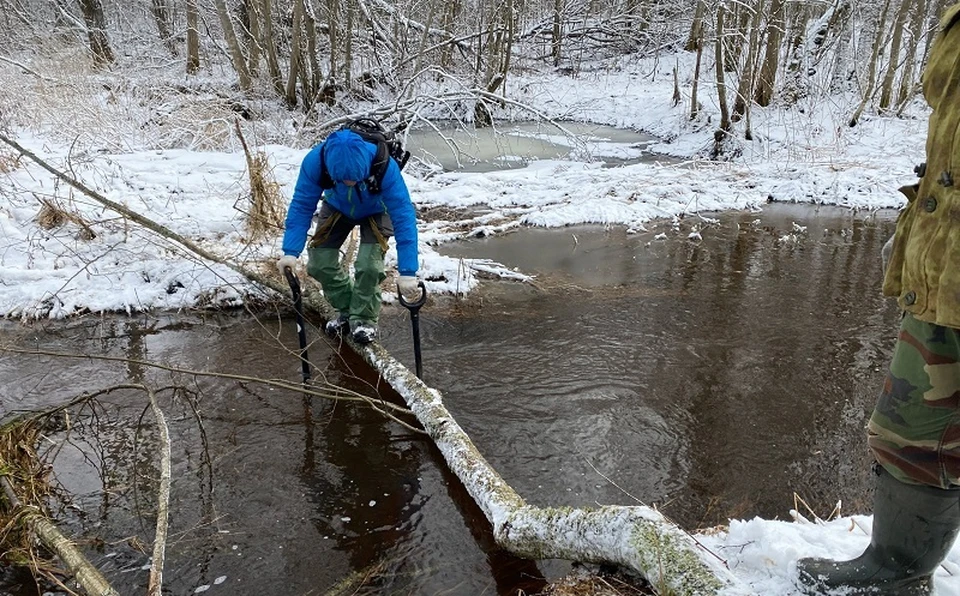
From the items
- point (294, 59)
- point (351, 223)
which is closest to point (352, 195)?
point (351, 223)

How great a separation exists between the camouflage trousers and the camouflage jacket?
0.08m

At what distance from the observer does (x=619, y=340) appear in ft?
18.3

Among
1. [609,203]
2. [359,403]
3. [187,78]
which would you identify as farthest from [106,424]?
[187,78]

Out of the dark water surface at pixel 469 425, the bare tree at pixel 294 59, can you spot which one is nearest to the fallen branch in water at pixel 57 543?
the dark water surface at pixel 469 425

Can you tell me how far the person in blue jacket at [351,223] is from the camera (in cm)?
434

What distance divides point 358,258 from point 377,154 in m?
0.92

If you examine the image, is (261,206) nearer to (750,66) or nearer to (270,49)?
(270,49)

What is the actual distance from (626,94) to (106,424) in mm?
21967

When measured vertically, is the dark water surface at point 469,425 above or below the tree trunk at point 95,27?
below

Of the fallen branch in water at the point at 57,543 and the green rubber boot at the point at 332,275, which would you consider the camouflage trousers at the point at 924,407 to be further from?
the green rubber boot at the point at 332,275

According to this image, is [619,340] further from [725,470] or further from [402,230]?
[402,230]

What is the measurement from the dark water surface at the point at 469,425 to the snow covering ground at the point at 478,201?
1.62 ft

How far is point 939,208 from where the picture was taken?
1.56 metres

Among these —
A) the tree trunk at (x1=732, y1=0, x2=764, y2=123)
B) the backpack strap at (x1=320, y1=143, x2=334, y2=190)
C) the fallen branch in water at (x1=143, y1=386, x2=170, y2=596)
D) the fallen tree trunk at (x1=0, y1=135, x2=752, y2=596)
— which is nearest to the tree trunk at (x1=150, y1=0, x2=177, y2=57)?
the tree trunk at (x1=732, y1=0, x2=764, y2=123)
